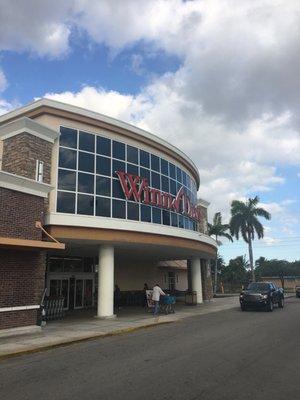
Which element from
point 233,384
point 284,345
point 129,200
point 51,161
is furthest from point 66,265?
point 233,384

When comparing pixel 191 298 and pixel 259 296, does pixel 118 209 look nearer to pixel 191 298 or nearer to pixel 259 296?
pixel 259 296

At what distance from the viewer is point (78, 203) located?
2041 cm

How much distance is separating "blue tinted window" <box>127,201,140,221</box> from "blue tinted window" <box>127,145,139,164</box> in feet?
8.13

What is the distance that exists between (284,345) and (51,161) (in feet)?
42.4

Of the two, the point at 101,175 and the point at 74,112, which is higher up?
the point at 74,112

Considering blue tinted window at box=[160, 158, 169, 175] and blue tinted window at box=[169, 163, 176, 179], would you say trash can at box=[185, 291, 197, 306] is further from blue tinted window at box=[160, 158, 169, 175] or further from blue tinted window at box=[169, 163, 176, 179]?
blue tinted window at box=[160, 158, 169, 175]

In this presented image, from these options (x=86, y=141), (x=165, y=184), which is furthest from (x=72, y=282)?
(x=86, y=141)

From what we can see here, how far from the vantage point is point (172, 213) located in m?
25.8

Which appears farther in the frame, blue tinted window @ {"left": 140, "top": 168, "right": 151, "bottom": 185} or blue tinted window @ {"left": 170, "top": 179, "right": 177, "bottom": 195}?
blue tinted window @ {"left": 170, "top": 179, "right": 177, "bottom": 195}

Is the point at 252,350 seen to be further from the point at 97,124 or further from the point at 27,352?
the point at 97,124

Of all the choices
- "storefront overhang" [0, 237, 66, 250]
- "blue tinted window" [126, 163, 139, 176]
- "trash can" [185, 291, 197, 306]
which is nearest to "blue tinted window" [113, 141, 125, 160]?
"blue tinted window" [126, 163, 139, 176]

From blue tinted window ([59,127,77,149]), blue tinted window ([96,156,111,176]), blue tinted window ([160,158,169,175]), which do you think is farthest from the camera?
blue tinted window ([160,158,169,175])

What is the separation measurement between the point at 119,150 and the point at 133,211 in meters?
3.35

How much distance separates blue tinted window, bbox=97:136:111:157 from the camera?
21.8 meters
